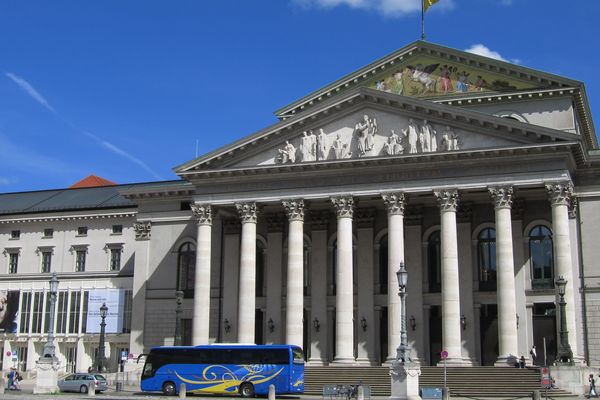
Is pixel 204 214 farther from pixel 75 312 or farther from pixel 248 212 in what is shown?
pixel 75 312

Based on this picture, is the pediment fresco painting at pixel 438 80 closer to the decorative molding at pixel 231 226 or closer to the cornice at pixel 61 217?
the decorative molding at pixel 231 226

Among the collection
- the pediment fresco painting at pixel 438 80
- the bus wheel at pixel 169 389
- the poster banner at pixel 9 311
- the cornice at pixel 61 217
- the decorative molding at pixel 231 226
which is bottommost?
the bus wheel at pixel 169 389

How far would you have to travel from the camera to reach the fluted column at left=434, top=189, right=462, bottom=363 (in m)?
49.4

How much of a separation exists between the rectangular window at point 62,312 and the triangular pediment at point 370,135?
21692 mm

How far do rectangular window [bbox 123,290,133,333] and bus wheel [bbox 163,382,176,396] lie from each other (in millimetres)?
22033

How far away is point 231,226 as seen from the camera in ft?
202

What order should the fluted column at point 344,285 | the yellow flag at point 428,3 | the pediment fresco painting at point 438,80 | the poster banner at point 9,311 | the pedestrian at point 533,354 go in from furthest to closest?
the poster banner at point 9,311 → the yellow flag at point 428,3 → the pediment fresco painting at point 438,80 → the fluted column at point 344,285 → the pedestrian at point 533,354

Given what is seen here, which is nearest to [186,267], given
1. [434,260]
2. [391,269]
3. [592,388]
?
[391,269]

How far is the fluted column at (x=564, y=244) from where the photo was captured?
157ft

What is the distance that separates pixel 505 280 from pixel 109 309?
34.5 metres

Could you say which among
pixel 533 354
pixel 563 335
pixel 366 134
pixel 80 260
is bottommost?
pixel 533 354

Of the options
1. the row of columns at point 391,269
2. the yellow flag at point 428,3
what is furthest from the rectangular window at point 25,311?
the yellow flag at point 428,3

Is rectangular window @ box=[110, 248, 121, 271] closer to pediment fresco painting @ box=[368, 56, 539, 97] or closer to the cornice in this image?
the cornice

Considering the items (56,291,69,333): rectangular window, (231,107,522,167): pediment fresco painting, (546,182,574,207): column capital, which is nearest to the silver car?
(231,107,522,167): pediment fresco painting
